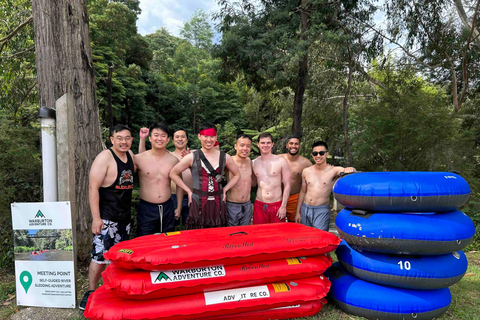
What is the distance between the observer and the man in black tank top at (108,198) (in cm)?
396

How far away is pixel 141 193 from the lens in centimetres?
450

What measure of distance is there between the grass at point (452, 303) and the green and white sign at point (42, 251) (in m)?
0.36

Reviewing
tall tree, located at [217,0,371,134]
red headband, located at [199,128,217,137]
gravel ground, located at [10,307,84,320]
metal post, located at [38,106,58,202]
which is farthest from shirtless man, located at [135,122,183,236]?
tall tree, located at [217,0,371,134]

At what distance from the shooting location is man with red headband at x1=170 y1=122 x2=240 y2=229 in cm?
445

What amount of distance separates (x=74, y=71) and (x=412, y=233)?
17.5ft

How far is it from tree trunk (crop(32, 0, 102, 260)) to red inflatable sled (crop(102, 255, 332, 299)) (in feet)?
7.32

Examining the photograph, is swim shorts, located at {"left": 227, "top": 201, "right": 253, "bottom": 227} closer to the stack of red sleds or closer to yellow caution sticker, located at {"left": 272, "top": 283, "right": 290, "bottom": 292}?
the stack of red sleds

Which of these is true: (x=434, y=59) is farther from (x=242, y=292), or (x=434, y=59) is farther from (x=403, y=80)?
(x=242, y=292)

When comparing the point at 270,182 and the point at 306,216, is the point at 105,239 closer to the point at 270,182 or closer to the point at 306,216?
the point at 270,182

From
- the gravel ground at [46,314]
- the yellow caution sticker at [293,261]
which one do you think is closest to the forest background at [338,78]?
the gravel ground at [46,314]

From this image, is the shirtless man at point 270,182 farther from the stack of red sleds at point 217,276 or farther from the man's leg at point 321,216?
the stack of red sleds at point 217,276

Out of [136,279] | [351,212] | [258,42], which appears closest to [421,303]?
[351,212]

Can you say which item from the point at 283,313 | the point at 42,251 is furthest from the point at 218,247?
the point at 42,251

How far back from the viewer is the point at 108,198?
4.05m
